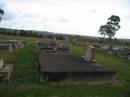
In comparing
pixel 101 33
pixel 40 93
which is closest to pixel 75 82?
pixel 40 93

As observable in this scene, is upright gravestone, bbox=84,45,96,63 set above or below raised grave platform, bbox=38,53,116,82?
above

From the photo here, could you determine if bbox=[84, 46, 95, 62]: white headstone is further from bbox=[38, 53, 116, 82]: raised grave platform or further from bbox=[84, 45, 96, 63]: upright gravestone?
bbox=[38, 53, 116, 82]: raised grave platform

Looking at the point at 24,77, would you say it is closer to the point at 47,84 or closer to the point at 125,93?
the point at 47,84

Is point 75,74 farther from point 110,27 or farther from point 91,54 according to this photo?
point 110,27

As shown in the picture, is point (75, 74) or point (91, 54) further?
point (91, 54)

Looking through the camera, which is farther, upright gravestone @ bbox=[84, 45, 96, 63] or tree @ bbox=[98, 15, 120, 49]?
tree @ bbox=[98, 15, 120, 49]

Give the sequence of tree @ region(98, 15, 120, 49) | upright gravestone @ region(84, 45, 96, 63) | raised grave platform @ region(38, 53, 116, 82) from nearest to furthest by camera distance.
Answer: raised grave platform @ region(38, 53, 116, 82) → upright gravestone @ region(84, 45, 96, 63) → tree @ region(98, 15, 120, 49)

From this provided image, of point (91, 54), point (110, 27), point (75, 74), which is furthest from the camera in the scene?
point (110, 27)

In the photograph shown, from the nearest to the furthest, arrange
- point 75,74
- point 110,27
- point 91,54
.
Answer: point 75,74, point 91,54, point 110,27

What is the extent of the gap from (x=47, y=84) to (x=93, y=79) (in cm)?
326

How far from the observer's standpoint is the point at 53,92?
11.2 m

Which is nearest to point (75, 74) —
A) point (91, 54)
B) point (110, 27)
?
point (91, 54)

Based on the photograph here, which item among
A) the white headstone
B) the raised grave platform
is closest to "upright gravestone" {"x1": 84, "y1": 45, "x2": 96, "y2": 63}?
the white headstone

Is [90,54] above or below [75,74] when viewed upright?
above
